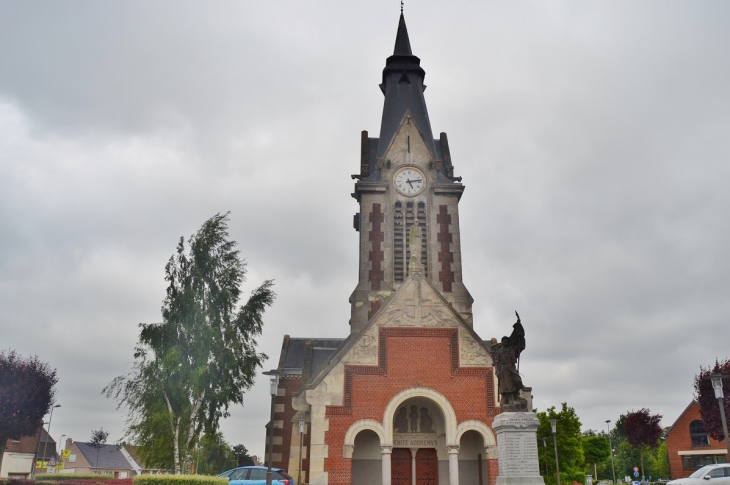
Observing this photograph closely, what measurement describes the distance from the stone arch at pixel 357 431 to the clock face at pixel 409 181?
14.8 meters

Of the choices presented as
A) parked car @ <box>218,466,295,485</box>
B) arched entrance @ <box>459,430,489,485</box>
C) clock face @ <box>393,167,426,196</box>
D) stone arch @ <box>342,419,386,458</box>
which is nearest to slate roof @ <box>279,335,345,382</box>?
stone arch @ <box>342,419,386,458</box>

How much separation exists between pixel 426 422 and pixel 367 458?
310 centimetres

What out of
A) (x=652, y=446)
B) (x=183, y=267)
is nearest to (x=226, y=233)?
(x=183, y=267)

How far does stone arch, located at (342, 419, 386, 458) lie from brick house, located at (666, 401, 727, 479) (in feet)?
140

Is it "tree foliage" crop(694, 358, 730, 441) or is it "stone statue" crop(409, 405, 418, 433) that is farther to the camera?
"tree foliage" crop(694, 358, 730, 441)

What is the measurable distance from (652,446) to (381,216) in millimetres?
52080

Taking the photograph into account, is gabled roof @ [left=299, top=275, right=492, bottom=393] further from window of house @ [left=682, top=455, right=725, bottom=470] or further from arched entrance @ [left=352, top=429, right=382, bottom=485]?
window of house @ [left=682, top=455, right=725, bottom=470]

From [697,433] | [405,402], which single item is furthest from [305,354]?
[697,433]

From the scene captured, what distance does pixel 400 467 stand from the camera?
25672 mm

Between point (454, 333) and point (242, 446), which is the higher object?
point (454, 333)

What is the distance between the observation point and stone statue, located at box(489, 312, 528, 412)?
15111mm

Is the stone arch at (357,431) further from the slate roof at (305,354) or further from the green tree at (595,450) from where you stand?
the green tree at (595,450)

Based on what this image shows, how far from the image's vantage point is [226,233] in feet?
102

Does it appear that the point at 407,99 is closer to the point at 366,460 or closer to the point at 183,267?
the point at 183,267
